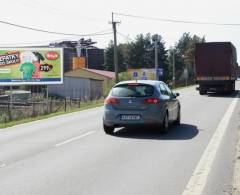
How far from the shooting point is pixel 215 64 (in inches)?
1439

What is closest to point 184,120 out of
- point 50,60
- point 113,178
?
point 113,178

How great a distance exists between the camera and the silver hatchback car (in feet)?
45.0

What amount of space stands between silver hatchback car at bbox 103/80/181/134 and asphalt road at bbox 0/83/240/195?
1.16 ft

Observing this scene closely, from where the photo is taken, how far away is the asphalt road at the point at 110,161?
23.9 feet

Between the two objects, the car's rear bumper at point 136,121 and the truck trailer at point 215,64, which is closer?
the car's rear bumper at point 136,121

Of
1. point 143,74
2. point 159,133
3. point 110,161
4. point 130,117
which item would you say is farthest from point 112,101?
point 143,74

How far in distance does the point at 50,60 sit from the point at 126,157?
38.6 meters

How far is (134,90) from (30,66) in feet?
113

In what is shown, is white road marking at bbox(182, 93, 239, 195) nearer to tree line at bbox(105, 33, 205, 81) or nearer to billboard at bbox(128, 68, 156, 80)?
billboard at bbox(128, 68, 156, 80)

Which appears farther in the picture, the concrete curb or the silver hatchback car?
the silver hatchback car

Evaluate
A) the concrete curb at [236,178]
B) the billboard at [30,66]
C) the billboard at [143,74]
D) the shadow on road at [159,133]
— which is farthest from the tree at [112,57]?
the concrete curb at [236,178]

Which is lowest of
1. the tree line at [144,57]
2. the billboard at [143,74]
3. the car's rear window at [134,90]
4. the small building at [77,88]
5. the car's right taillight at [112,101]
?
the small building at [77,88]

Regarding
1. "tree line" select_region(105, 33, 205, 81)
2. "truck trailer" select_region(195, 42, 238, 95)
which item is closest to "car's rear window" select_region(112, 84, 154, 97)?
"truck trailer" select_region(195, 42, 238, 95)

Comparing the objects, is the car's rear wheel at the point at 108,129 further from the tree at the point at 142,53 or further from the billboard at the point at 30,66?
the tree at the point at 142,53
